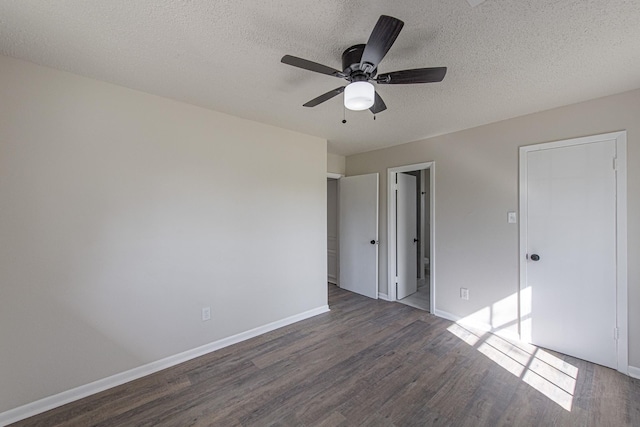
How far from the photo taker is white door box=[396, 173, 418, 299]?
410 centimetres

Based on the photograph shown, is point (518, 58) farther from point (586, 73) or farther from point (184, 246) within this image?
point (184, 246)

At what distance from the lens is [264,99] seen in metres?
2.38

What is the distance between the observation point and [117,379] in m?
2.12

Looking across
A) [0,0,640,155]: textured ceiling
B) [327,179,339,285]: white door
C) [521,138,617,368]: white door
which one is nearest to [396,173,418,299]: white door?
[327,179,339,285]: white door

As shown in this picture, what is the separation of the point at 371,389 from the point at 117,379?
205 centimetres

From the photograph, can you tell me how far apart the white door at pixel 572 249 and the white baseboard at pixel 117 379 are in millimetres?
2860

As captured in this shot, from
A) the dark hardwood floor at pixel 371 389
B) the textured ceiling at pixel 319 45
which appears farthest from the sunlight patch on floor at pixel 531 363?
the textured ceiling at pixel 319 45

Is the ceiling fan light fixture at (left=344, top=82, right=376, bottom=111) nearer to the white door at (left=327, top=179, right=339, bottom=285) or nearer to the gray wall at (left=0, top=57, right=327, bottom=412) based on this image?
the gray wall at (left=0, top=57, right=327, bottom=412)

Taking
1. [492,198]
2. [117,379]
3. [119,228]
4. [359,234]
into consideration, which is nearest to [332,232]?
[359,234]

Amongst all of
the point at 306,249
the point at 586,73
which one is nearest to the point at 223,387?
the point at 306,249

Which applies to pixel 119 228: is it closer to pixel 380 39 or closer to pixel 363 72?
pixel 363 72

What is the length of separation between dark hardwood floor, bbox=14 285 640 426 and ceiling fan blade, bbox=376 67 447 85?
220cm

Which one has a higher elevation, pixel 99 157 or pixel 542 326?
→ pixel 99 157

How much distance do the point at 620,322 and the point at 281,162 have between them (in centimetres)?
356
